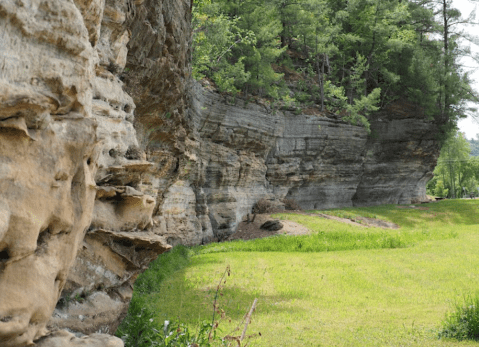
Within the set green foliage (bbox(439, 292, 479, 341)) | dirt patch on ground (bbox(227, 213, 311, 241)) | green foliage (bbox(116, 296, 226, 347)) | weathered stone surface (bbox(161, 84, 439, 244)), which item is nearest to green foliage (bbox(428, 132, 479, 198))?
weathered stone surface (bbox(161, 84, 439, 244))

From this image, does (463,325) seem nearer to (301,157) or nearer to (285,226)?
(285,226)

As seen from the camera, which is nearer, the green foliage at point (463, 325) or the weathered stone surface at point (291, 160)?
the green foliage at point (463, 325)

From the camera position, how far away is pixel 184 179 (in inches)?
843

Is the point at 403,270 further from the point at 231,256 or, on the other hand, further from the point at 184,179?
the point at 184,179

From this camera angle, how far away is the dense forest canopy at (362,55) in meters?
34.7

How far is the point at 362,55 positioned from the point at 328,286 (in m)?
31.7

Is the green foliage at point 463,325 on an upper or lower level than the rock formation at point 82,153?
lower

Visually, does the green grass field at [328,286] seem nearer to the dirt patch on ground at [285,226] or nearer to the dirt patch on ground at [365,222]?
the dirt patch on ground at [285,226]

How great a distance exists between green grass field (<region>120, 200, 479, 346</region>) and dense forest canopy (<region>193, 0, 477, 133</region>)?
16.0 metres

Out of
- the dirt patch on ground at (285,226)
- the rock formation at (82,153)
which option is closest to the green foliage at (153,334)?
the rock formation at (82,153)

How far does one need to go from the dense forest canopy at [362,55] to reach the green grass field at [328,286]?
16.0 m

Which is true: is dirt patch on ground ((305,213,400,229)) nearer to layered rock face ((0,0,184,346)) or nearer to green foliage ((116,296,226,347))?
green foliage ((116,296,226,347))

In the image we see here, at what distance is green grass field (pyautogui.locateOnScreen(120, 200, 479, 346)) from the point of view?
24.2 ft

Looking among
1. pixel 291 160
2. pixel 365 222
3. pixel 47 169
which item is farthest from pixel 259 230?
pixel 47 169
